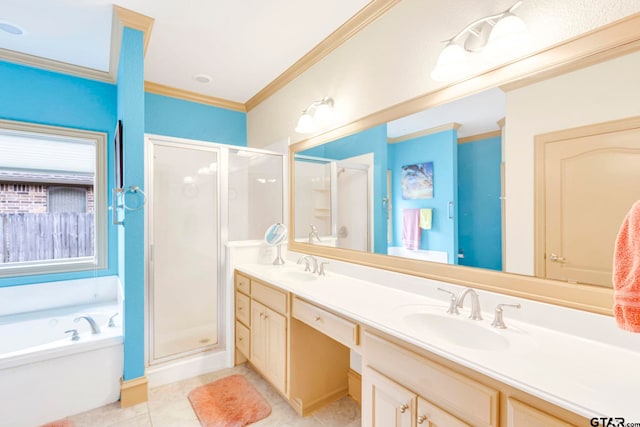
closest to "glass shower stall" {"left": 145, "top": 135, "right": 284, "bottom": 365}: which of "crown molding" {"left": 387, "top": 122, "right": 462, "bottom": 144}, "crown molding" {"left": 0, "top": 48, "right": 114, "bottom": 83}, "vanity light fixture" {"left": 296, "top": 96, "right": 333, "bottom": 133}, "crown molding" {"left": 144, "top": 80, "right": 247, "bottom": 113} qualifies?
"vanity light fixture" {"left": 296, "top": 96, "right": 333, "bottom": 133}

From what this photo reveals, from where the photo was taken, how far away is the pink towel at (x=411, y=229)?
5.72 feet

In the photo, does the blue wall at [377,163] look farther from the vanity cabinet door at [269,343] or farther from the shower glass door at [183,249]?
the shower glass door at [183,249]

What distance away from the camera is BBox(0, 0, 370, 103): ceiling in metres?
1.90

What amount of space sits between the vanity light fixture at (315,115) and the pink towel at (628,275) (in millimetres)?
1837

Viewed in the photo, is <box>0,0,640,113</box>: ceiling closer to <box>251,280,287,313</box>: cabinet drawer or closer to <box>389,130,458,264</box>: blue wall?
<box>389,130,458,264</box>: blue wall

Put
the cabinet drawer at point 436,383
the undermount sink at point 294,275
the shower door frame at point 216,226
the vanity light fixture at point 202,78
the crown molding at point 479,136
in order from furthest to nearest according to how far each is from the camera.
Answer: the vanity light fixture at point 202,78 < the shower door frame at point 216,226 < the undermount sink at point 294,275 < the crown molding at point 479,136 < the cabinet drawer at point 436,383

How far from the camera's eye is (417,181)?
1.80m

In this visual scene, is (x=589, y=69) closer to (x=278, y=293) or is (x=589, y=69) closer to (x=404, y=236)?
(x=404, y=236)

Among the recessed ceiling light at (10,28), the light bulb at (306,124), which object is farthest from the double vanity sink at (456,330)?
the recessed ceiling light at (10,28)

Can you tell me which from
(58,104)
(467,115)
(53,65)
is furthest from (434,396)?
(53,65)

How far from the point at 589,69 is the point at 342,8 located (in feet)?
4.64

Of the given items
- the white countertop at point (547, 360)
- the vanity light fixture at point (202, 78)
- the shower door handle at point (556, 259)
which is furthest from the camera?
the vanity light fixture at point (202, 78)

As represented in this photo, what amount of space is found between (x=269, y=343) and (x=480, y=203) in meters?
1.60

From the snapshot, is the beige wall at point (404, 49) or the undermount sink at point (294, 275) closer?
the beige wall at point (404, 49)
